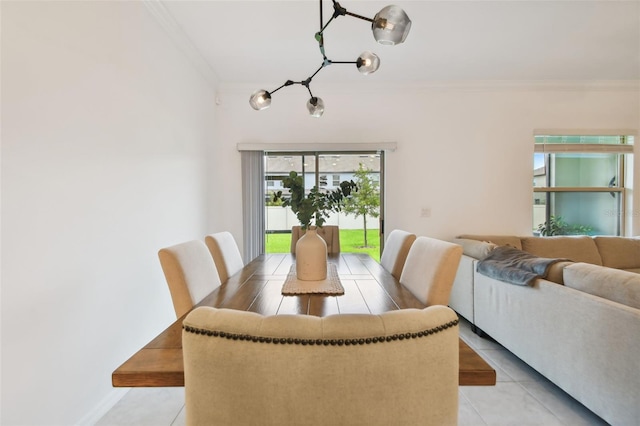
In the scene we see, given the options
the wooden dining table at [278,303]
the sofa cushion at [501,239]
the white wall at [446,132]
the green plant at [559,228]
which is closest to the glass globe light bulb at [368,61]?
the wooden dining table at [278,303]

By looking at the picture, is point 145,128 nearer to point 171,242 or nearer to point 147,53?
point 147,53

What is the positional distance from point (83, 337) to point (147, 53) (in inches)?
74.9

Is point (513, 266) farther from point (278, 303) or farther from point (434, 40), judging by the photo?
point (434, 40)

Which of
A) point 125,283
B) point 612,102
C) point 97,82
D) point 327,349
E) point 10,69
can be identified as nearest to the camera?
point 327,349

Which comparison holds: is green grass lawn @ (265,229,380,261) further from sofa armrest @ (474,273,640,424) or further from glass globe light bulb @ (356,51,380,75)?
glass globe light bulb @ (356,51,380,75)

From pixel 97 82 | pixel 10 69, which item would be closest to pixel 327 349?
pixel 10 69

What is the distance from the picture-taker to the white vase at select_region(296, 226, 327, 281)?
155cm

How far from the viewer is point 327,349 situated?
49 centimetres

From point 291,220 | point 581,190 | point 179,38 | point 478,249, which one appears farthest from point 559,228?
point 179,38

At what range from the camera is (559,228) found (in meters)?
3.64

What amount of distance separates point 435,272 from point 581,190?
11.8 ft

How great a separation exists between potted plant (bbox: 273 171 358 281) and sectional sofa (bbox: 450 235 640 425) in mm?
1379

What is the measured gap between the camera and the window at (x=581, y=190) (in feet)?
11.8

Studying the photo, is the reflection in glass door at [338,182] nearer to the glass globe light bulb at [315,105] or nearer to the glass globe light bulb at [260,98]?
the glass globe light bulb at [315,105]
